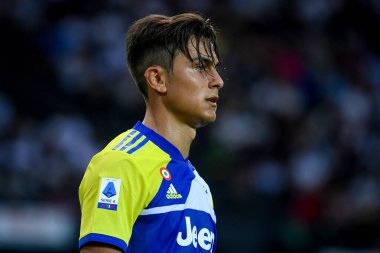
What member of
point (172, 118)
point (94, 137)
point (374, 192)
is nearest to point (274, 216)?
point (374, 192)

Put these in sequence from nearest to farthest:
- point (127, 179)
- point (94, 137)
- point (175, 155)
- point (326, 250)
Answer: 1. point (127, 179)
2. point (175, 155)
3. point (326, 250)
4. point (94, 137)

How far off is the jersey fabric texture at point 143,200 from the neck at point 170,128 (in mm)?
42

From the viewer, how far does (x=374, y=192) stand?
40.4 feet

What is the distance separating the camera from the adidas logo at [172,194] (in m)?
3.93

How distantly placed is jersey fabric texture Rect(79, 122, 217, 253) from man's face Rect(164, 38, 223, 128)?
0.59ft

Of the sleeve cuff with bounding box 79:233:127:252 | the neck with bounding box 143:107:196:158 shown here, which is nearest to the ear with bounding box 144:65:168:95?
the neck with bounding box 143:107:196:158

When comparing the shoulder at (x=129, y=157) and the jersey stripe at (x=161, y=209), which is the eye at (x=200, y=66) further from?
the jersey stripe at (x=161, y=209)

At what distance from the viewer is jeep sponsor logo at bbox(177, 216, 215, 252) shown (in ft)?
12.9

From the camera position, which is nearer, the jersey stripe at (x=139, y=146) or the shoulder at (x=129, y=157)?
the shoulder at (x=129, y=157)

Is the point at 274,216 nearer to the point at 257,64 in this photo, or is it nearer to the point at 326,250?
the point at 326,250

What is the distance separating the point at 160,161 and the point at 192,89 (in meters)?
0.40

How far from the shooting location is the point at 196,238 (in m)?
4.03

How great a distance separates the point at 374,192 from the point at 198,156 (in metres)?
2.56

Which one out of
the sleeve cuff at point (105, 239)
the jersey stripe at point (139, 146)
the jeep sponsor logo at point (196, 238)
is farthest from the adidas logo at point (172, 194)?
the sleeve cuff at point (105, 239)
